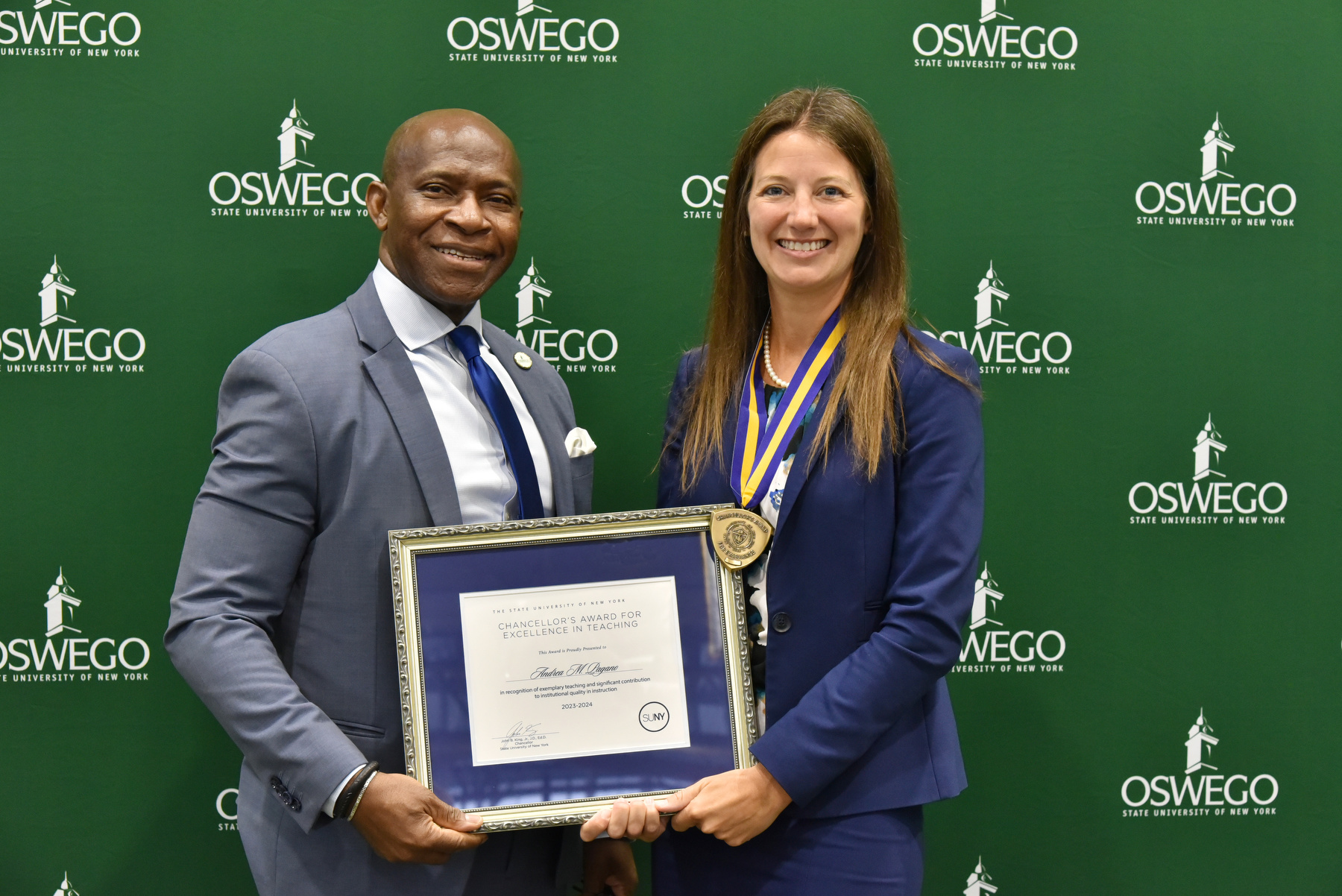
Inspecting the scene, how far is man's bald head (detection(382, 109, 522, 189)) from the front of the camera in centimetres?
208

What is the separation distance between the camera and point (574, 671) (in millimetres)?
1876

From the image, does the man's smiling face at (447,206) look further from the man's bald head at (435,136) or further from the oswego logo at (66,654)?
the oswego logo at (66,654)

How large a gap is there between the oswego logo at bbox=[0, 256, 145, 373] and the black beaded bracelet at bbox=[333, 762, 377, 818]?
157 cm

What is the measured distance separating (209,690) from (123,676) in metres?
1.19

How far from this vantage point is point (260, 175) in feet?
8.85

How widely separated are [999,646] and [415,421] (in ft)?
6.39

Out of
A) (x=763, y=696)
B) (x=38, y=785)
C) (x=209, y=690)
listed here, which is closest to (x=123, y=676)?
(x=38, y=785)

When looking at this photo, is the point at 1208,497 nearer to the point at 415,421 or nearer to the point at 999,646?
the point at 999,646

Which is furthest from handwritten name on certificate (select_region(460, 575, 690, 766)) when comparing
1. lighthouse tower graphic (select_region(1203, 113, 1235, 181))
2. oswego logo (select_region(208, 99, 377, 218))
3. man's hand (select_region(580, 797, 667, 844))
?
lighthouse tower graphic (select_region(1203, 113, 1235, 181))

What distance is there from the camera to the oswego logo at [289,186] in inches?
106

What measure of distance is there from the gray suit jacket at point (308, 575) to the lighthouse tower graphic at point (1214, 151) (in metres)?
2.45

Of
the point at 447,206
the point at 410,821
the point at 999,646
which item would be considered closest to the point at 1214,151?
the point at 999,646

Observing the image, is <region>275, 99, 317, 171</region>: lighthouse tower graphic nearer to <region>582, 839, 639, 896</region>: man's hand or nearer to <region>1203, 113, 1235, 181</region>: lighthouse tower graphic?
<region>582, 839, 639, 896</region>: man's hand
